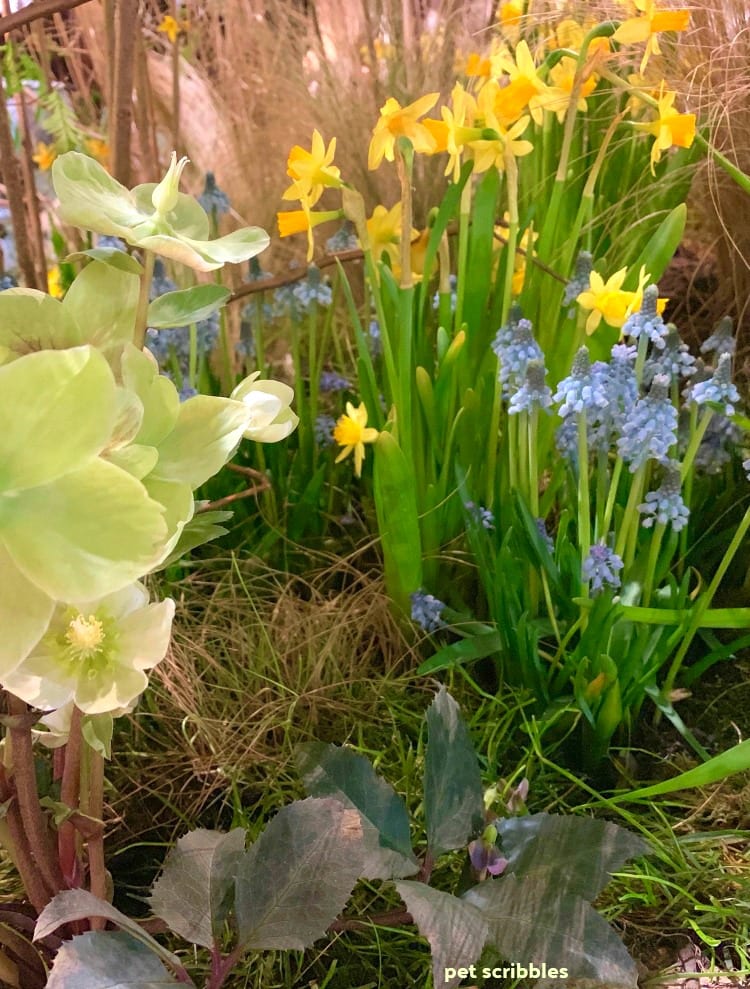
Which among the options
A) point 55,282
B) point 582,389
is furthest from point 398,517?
point 55,282

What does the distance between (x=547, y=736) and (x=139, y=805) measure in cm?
33

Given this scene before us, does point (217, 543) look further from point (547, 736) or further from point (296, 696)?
point (547, 736)

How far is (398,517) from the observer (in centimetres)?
68

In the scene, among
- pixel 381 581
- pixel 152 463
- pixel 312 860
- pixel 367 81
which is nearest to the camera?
pixel 152 463

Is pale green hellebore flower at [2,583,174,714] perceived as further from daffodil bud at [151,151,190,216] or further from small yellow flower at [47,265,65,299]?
small yellow flower at [47,265,65,299]

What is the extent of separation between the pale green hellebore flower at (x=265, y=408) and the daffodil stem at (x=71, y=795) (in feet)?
0.47

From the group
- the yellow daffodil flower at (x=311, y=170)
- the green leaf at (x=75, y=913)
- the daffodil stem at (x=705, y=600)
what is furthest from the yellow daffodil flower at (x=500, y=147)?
the green leaf at (x=75, y=913)

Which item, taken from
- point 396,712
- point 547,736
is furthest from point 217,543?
point 547,736

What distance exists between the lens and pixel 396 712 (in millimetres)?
663

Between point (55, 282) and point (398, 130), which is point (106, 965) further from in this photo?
point (55, 282)

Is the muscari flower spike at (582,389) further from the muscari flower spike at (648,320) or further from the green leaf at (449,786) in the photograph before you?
the green leaf at (449,786)

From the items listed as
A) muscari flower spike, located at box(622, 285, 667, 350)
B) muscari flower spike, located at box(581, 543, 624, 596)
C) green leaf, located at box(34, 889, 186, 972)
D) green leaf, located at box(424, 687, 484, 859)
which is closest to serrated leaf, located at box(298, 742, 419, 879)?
green leaf, located at box(424, 687, 484, 859)

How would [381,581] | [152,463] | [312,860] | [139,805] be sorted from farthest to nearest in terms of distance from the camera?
1. [381,581]
2. [139,805]
3. [312,860]
4. [152,463]

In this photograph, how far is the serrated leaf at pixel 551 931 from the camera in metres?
0.37
